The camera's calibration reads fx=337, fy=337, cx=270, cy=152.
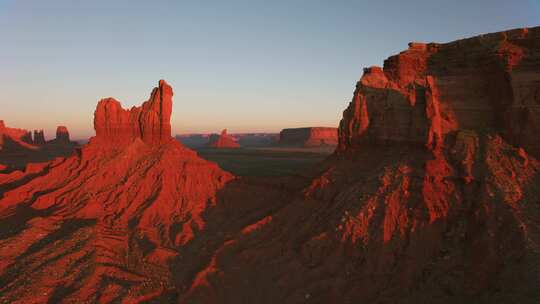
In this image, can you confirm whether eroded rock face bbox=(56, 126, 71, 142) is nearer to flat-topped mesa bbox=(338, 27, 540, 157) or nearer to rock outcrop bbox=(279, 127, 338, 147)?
rock outcrop bbox=(279, 127, 338, 147)

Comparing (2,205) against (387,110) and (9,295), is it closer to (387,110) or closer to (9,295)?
(9,295)

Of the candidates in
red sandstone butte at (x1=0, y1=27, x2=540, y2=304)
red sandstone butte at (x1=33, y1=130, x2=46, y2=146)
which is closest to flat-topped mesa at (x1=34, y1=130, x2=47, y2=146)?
red sandstone butte at (x1=33, y1=130, x2=46, y2=146)

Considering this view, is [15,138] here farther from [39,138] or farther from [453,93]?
[453,93]

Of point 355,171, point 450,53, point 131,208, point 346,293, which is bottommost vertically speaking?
point 346,293

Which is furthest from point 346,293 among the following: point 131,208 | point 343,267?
point 131,208

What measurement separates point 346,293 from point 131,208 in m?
16.7

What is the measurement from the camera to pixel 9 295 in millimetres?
13445

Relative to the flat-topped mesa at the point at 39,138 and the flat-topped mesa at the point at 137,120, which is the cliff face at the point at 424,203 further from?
the flat-topped mesa at the point at 39,138

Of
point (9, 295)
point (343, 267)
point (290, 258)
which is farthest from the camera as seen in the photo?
point (290, 258)

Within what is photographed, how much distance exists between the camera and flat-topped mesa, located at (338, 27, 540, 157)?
1672 centimetres

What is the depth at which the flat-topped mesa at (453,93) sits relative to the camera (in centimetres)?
1672

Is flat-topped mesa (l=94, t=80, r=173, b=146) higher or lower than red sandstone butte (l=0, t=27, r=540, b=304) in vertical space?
higher

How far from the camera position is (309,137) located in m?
156

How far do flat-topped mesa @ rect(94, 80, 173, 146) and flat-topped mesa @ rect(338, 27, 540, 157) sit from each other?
16854 millimetres
